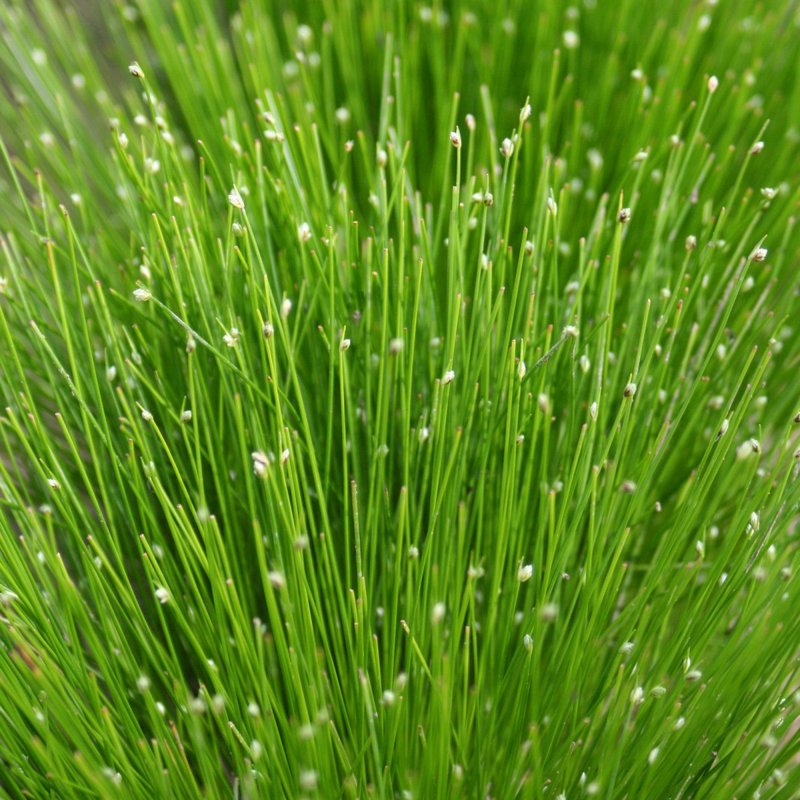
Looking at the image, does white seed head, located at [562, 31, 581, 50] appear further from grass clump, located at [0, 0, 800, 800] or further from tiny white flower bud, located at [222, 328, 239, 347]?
tiny white flower bud, located at [222, 328, 239, 347]

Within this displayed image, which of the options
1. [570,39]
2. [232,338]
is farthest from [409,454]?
[570,39]

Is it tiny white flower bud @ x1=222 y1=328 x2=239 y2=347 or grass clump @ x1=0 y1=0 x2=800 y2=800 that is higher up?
tiny white flower bud @ x1=222 y1=328 x2=239 y2=347

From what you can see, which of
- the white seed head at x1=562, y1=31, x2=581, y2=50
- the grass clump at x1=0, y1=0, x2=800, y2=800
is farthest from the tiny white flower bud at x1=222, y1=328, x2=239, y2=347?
the white seed head at x1=562, y1=31, x2=581, y2=50

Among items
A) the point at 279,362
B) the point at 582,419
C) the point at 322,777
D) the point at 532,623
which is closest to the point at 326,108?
the point at 279,362

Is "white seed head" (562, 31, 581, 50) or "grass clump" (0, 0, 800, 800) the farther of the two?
"white seed head" (562, 31, 581, 50)

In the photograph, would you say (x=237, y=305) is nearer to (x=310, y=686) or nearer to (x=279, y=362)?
(x=279, y=362)

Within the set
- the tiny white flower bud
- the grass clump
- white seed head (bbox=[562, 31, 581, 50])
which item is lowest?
the grass clump

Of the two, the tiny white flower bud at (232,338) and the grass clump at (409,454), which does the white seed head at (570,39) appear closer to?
the grass clump at (409,454)

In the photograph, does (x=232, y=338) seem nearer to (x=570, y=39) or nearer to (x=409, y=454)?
(x=409, y=454)

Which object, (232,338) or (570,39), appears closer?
(232,338)

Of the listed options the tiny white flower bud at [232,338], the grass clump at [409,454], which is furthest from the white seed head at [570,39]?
the tiny white flower bud at [232,338]
